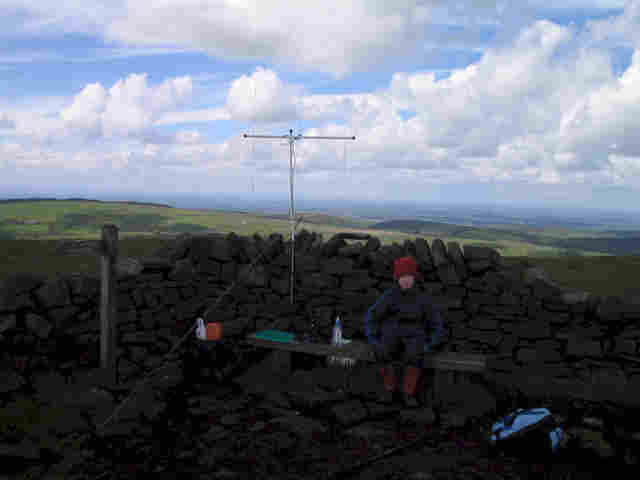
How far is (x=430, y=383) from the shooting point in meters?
7.34

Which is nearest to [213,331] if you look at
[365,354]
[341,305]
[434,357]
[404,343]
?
[341,305]

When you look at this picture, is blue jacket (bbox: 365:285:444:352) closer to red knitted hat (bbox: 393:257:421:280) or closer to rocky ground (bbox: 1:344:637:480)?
red knitted hat (bbox: 393:257:421:280)

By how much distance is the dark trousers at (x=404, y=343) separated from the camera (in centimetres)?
697

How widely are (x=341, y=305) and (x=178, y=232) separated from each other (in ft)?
127

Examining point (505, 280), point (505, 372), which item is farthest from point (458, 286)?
point (505, 372)

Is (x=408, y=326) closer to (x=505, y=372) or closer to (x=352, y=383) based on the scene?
(x=352, y=383)

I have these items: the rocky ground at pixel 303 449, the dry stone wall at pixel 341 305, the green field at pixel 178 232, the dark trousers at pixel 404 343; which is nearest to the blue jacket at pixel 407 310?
the dark trousers at pixel 404 343

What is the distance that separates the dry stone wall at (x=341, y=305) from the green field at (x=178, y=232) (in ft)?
3.20

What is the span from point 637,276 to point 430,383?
10.1m

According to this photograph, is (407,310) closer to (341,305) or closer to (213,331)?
(341,305)

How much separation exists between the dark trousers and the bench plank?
0.74 ft

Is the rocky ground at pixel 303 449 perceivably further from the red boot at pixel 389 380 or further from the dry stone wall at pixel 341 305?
the dry stone wall at pixel 341 305

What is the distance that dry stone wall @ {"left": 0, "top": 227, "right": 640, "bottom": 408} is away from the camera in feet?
27.4

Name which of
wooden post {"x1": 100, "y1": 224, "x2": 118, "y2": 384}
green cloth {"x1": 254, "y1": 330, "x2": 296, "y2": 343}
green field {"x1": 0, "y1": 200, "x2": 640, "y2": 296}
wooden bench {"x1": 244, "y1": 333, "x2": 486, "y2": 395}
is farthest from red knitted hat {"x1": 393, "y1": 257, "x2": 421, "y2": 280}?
wooden post {"x1": 100, "y1": 224, "x2": 118, "y2": 384}
